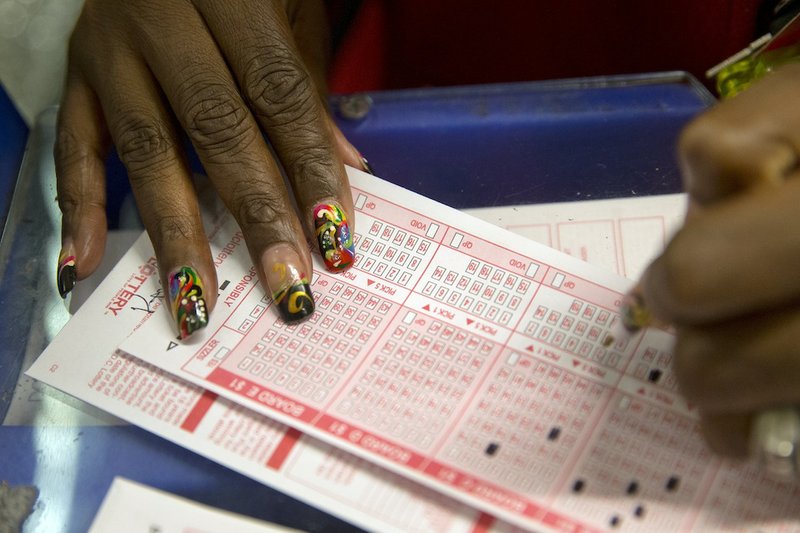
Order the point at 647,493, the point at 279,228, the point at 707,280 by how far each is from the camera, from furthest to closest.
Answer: the point at 279,228, the point at 647,493, the point at 707,280

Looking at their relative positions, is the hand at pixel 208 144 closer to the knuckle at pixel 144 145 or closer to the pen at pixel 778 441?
the knuckle at pixel 144 145

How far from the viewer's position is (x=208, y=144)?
23.6 inches

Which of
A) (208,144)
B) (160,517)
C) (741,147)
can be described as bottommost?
(160,517)

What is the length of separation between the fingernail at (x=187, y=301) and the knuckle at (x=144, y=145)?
0.10 meters

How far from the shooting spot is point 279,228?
1.88 ft

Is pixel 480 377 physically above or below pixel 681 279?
below

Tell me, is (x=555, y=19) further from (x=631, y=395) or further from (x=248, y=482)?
(x=248, y=482)

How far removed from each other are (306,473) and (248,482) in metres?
0.06

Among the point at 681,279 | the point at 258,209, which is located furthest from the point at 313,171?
the point at 681,279

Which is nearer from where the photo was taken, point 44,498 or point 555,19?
point 44,498

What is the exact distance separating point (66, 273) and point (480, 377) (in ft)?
1.08

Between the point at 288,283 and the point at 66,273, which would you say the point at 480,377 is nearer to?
the point at 288,283

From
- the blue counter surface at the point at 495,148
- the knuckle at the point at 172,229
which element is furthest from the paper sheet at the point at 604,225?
the knuckle at the point at 172,229

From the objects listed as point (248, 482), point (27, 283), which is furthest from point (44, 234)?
point (248, 482)
